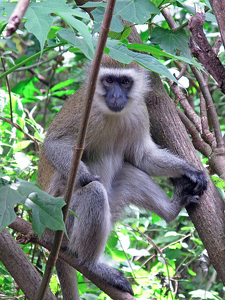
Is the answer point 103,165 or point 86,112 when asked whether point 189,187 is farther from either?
point 86,112

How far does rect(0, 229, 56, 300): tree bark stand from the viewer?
Result: 298 centimetres

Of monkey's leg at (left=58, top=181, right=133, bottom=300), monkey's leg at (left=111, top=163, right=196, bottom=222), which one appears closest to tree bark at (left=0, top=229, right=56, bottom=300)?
monkey's leg at (left=58, top=181, right=133, bottom=300)

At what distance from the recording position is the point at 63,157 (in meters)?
3.89

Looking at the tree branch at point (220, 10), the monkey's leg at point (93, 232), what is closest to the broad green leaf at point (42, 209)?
the tree branch at point (220, 10)

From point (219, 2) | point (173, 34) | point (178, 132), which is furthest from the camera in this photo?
point (178, 132)

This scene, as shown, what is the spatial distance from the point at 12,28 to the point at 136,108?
3.51 m

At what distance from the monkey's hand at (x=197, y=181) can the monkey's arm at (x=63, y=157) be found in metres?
0.95

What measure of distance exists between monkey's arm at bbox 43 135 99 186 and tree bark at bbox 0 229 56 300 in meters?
0.96

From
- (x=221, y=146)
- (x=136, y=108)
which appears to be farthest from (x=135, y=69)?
(x=221, y=146)

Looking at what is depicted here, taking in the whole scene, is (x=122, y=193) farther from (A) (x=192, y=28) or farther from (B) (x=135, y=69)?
(A) (x=192, y=28)

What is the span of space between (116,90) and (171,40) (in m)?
0.77

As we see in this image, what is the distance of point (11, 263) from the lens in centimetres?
305

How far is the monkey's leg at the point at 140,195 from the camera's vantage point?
13.6 feet

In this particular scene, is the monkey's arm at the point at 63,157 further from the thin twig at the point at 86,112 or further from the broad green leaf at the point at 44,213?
the broad green leaf at the point at 44,213
